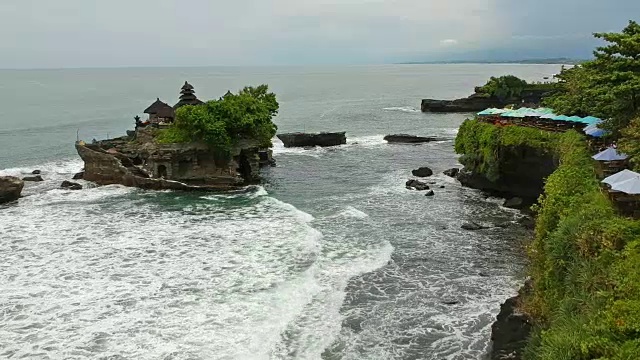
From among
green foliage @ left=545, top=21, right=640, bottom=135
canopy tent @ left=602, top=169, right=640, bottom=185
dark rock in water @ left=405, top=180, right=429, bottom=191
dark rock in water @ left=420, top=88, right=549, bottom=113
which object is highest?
green foliage @ left=545, top=21, right=640, bottom=135

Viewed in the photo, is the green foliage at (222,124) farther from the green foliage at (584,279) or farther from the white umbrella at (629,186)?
the white umbrella at (629,186)

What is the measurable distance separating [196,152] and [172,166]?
101 inches

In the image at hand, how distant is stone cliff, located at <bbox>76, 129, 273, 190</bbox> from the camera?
50031mm

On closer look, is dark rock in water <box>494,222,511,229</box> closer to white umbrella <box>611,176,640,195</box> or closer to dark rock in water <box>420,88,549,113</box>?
white umbrella <box>611,176,640,195</box>

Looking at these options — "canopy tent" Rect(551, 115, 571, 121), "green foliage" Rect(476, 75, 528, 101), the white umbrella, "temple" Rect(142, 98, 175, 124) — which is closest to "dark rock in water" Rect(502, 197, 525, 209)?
"canopy tent" Rect(551, 115, 571, 121)

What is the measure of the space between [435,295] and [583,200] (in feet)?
26.4

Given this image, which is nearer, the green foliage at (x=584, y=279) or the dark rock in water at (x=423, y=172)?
the green foliage at (x=584, y=279)

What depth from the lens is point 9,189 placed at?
45.5 m

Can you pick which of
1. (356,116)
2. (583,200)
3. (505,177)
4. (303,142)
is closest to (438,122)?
(356,116)

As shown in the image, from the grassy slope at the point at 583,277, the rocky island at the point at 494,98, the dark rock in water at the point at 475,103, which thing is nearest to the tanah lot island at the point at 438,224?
the grassy slope at the point at 583,277

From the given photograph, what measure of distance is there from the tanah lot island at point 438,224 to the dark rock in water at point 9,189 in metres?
0.09

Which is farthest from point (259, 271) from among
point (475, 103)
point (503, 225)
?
point (475, 103)

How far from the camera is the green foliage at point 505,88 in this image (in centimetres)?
12175

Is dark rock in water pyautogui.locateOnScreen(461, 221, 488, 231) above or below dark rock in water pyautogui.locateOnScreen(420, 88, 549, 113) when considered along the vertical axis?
below
